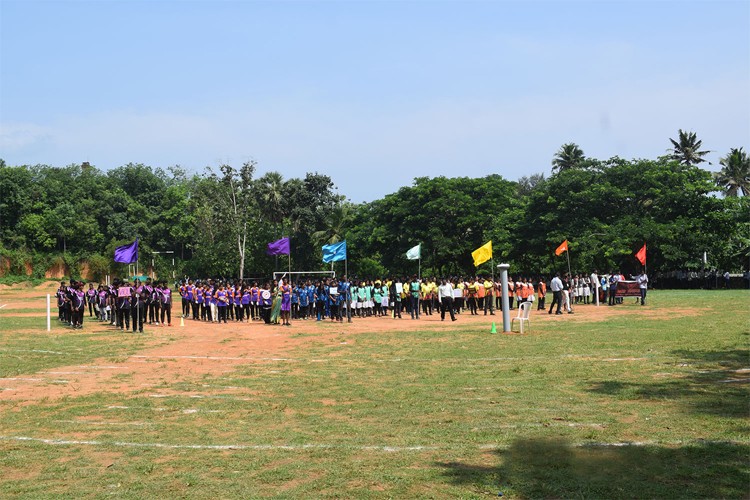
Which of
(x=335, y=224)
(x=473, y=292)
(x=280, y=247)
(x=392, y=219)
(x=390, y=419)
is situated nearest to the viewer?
(x=390, y=419)

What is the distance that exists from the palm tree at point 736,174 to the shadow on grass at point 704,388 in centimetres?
7070

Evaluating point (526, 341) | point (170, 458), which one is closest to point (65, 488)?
point (170, 458)

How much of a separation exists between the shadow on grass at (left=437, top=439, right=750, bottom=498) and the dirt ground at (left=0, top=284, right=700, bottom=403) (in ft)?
22.8

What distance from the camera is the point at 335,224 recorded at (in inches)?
2724

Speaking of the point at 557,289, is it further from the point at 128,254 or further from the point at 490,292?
the point at 128,254

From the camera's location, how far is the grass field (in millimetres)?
7473

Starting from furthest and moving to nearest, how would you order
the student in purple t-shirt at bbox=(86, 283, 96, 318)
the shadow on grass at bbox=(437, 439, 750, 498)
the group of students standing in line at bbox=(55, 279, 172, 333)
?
1. the student in purple t-shirt at bbox=(86, 283, 96, 318)
2. the group of students standing in line at bbox=(55, 279, 172, 333)
3. the shadow on grass at bbox=(437, 439, 750, 498)

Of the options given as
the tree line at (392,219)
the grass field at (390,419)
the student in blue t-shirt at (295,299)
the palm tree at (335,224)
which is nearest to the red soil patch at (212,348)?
the grass field at (390,419)

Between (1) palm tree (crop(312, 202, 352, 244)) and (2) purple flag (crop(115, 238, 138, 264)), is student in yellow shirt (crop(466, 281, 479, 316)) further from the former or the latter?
(1) palm tree (crop(312, 202, 352, 244))

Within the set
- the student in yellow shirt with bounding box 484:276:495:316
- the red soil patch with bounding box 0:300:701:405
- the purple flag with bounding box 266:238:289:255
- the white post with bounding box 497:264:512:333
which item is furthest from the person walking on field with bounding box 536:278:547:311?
the purple flag with bounding box 266:238:289:255

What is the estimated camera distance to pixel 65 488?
762cm

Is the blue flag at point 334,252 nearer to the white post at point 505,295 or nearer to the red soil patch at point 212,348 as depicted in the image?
the red soil patch at point 212,348

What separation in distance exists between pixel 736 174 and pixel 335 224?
143ft

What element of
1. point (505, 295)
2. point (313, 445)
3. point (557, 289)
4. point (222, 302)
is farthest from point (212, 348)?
point (557, 289)
